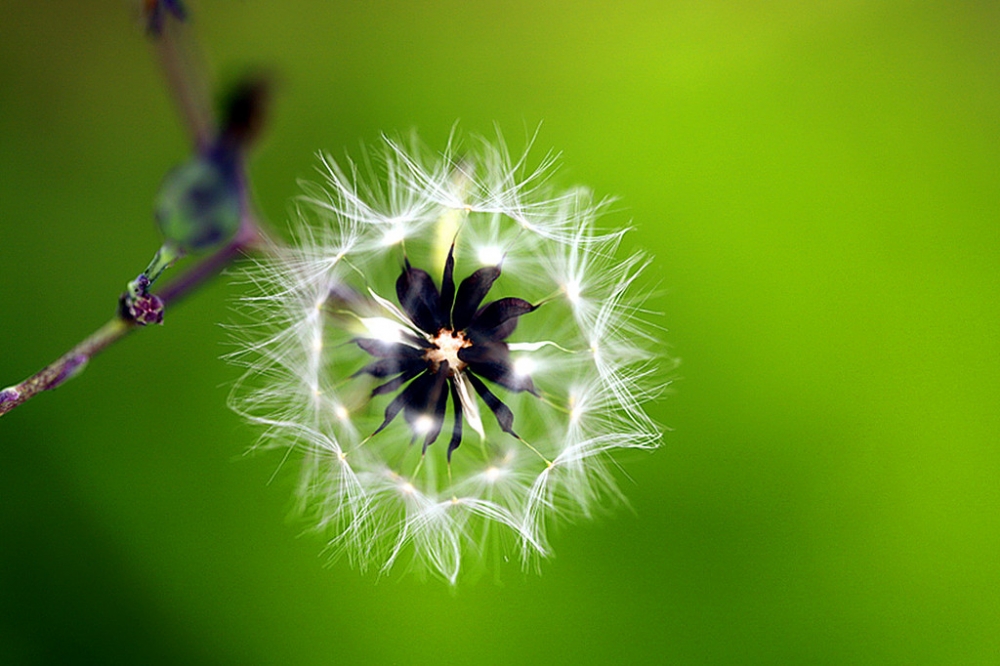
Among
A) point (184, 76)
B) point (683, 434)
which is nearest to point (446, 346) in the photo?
point (184, 76)

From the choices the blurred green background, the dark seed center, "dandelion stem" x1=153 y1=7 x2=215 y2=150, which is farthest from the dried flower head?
the blurred green background

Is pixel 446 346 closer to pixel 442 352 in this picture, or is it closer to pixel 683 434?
pixel 442 352

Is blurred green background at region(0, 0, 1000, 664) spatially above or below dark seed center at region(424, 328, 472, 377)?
above

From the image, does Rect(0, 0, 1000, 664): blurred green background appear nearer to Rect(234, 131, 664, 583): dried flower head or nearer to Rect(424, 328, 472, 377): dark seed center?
Rect(234, 131, 664, 583): dried flower head

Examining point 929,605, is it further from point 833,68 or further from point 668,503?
point 833,68

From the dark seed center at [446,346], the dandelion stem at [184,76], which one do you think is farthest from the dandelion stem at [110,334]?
the dark seed center at [446,346]

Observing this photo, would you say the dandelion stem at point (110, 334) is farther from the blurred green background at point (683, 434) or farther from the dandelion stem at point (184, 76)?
the blurred green background at point (683, 434)
